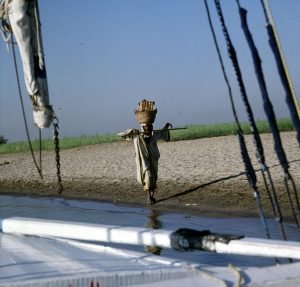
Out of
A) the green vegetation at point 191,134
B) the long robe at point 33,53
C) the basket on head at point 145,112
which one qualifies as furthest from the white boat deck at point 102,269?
the green vegetation at point 191,134

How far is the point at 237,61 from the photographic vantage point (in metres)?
4.15

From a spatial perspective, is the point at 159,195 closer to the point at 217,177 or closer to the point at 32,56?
the point at 217,177

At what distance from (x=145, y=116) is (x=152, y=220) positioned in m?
1.82

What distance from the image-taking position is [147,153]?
33.1 ft

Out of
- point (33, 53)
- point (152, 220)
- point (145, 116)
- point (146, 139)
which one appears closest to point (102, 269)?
point (33, 53)

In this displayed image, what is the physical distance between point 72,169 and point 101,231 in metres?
15.9

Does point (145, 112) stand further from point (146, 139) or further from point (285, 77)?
point (285, 77)

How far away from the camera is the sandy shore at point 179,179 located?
10.7 meters

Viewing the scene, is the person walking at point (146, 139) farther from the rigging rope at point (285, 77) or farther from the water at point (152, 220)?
the rigging rope at point (285, 77)

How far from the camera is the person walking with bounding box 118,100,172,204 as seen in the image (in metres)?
9.71

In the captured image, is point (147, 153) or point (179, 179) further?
point (179, 179)

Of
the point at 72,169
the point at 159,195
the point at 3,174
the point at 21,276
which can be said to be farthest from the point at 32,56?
the point at 3,174

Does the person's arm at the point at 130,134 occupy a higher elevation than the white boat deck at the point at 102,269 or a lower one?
higher

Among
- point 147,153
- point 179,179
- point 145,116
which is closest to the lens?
point 145,116
